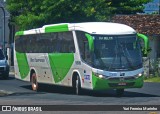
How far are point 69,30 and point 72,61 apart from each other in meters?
1.42

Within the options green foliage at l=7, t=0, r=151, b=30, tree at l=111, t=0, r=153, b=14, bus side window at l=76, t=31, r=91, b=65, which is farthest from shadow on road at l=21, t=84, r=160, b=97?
tree at l=111, t=0, r=153, b=14

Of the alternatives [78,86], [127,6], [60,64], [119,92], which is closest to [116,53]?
[119,92]

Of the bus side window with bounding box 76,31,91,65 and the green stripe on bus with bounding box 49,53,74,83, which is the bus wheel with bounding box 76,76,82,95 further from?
the bus side window with bounding box 76,31,91,65

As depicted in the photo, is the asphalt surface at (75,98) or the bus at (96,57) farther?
the bus at (96,57)

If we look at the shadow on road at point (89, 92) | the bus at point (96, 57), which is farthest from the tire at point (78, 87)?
the shadow on road at point (89, 92)

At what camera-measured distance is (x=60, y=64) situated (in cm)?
2662

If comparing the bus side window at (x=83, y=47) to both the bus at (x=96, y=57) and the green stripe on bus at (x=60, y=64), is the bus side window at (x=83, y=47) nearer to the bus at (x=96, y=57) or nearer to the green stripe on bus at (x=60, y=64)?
the bus at (x=96, y=57)

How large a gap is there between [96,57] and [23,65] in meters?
7.97

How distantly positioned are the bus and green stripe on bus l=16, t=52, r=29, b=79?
307 cm

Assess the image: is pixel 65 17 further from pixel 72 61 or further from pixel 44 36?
pixel 72 61

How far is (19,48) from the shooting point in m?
31.5

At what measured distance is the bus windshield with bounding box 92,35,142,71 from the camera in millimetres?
23609

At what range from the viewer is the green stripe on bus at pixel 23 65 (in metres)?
30.3

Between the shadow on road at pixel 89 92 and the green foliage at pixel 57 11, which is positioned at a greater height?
the green foliage at pixel 57 11
